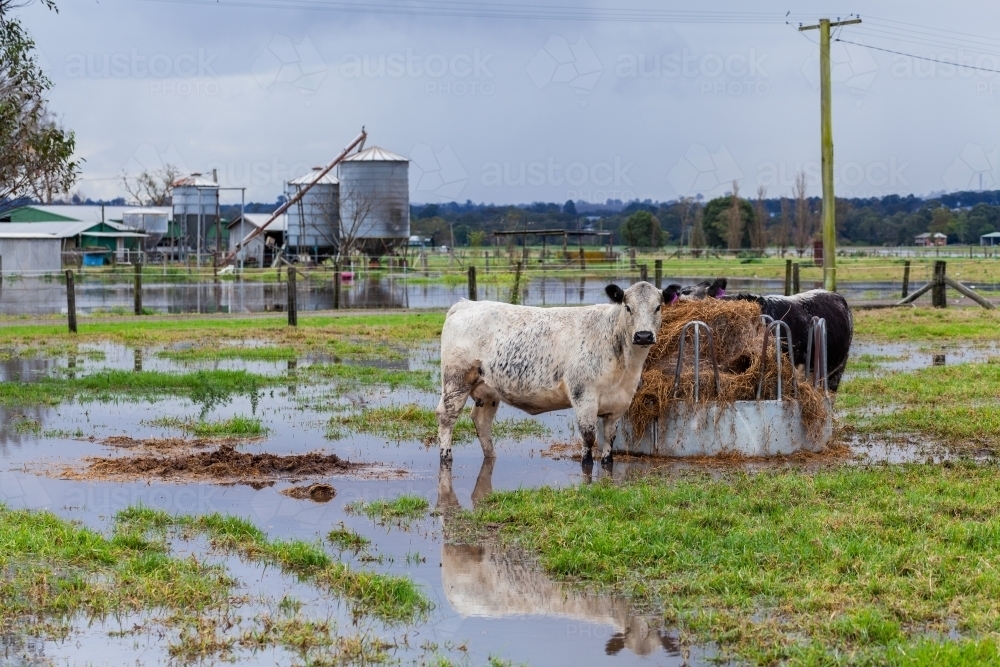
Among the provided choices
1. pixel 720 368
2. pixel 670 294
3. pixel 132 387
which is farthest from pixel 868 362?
pixel 132 387

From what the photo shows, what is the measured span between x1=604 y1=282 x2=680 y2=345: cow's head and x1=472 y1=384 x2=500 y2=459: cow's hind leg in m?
1.57

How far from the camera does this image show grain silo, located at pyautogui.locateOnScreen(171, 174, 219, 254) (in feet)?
250

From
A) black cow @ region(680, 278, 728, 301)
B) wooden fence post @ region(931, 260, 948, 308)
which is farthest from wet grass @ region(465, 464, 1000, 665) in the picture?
wooden fence post @ region(931, 260, 948, 308)

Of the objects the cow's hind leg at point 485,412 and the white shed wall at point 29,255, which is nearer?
the cow's hind leg at point 485,412

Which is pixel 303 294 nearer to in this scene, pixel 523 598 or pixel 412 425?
pixel 412 425

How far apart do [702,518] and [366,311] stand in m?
22.9

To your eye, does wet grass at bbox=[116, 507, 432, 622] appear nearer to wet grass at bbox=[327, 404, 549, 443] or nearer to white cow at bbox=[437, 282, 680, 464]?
white cow at bbox=[437, 282, 680, 464]

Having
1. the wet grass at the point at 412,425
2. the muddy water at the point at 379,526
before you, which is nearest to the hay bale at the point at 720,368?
the muddy water at the point at 379,526

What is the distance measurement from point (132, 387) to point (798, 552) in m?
11.1

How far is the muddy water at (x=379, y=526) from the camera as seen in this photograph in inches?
246

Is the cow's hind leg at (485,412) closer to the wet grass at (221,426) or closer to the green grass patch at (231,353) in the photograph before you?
the wet grass at (221,426)

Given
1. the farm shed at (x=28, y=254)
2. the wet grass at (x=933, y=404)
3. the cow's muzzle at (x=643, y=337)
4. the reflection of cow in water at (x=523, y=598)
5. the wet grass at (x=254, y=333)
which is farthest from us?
the farm shed at (x=28, y=254)

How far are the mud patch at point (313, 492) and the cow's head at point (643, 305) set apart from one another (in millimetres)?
2904

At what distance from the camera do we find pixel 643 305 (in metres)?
10.6
